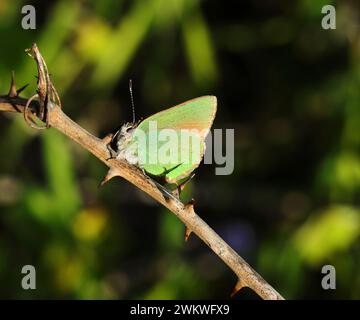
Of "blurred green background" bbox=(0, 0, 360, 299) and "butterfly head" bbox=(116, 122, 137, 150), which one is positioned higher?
"blurred green background" bbox=(0, 0, 360, 299)

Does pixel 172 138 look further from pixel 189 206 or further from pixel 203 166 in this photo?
pixel 203 166

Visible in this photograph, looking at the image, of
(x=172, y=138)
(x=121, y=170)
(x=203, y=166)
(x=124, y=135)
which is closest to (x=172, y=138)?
(x=172, y=138)

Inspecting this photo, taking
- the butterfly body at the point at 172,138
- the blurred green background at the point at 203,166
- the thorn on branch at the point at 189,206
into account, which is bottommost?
the thorn on branch at the point at 189,206

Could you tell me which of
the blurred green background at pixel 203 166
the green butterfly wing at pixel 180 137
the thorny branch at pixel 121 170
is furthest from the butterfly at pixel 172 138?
the blurred green background at pixel 203 166

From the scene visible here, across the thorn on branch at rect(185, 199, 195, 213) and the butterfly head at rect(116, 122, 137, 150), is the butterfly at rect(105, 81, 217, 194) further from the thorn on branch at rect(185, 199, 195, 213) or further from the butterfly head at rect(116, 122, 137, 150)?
the thorn on branch at rect(185, 199, 195, 213)

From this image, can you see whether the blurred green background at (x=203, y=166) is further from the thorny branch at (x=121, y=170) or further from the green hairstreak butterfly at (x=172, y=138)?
the thorny branch at (x=121, y=170)

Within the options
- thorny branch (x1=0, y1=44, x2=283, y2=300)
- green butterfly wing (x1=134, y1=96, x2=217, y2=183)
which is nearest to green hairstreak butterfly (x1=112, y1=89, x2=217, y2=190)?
green butterfly wing (x1=134, y1=96, x2=217, y2=183)
